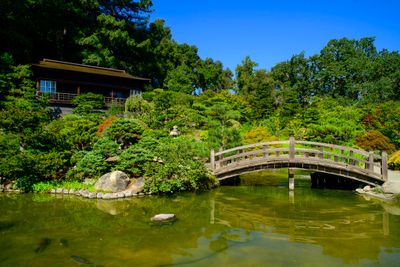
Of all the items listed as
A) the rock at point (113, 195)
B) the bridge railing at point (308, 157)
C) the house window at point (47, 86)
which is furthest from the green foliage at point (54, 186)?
the house window at point (47, 86)

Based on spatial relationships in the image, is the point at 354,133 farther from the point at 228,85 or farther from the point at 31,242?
the point at 228,85

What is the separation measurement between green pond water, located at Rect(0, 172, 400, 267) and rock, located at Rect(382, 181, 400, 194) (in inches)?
35.4

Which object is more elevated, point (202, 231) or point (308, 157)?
point (308, 157)

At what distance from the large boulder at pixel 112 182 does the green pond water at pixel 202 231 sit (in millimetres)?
936

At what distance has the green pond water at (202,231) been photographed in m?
6.99

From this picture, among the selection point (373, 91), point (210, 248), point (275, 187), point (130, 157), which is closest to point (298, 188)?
point (275, 187)

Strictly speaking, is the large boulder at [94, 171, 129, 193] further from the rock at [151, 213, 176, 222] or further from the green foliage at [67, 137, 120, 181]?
the rock at [151, 213, 176, 222]

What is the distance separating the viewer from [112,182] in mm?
13445

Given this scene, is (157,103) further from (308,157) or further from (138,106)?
(308,157)

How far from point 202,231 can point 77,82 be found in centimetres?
2175

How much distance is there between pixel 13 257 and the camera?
22.6ft

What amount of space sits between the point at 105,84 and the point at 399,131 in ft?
79.1

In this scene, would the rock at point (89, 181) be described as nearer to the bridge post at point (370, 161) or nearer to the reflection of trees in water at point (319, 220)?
the reflection of trees in water at point (319, 220)


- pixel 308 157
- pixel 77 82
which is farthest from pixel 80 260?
pixel 77 82
